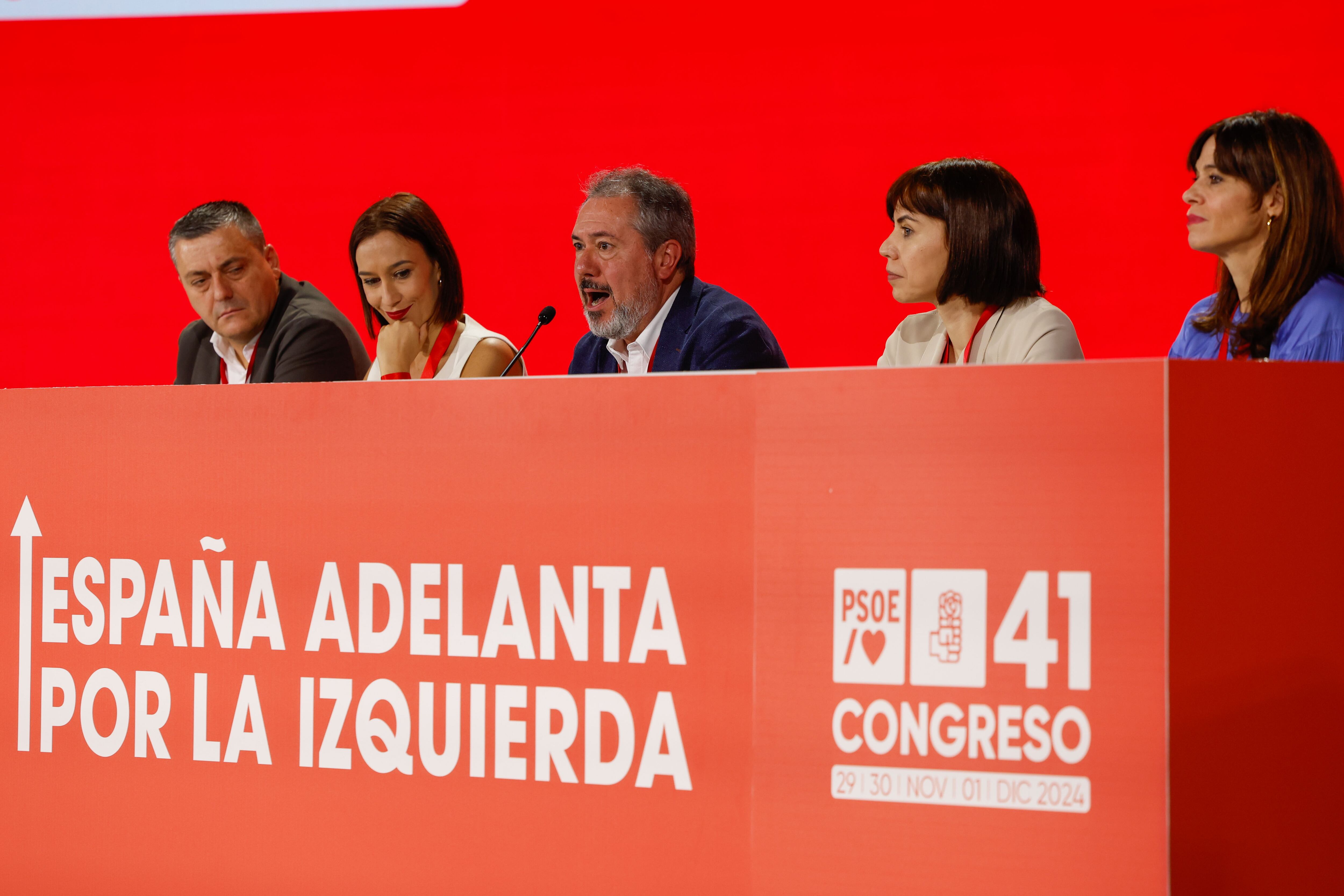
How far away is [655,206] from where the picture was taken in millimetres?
2416

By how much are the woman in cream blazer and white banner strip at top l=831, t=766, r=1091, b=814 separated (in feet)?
3.31

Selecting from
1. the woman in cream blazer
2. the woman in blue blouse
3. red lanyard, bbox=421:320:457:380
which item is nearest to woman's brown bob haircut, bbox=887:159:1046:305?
the woman in cream blazer

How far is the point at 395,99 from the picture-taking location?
12.1ft

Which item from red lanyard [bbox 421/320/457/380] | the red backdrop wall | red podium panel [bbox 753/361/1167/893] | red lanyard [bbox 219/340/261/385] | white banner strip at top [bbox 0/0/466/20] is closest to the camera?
red podium panel [bbox 753/361/1167/893]

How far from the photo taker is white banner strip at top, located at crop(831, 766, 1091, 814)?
1139 mm

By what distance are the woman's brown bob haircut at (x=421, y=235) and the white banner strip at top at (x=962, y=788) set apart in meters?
1.71

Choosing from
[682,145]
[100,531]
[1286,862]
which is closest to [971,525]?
[1286,862]

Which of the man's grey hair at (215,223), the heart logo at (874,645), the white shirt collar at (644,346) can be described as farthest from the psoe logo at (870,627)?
the man's grey hair at (215,223)

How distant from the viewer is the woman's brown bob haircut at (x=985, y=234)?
6.89ft

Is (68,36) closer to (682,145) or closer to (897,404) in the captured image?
(682,145)

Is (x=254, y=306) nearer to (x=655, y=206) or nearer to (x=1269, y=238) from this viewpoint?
(x=655, y=206)

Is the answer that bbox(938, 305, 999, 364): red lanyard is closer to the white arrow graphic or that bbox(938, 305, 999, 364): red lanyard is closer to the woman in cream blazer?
the woman in cream blazer

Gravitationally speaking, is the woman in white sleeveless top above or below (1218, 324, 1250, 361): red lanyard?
above

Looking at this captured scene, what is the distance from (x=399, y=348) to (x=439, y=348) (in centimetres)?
8
